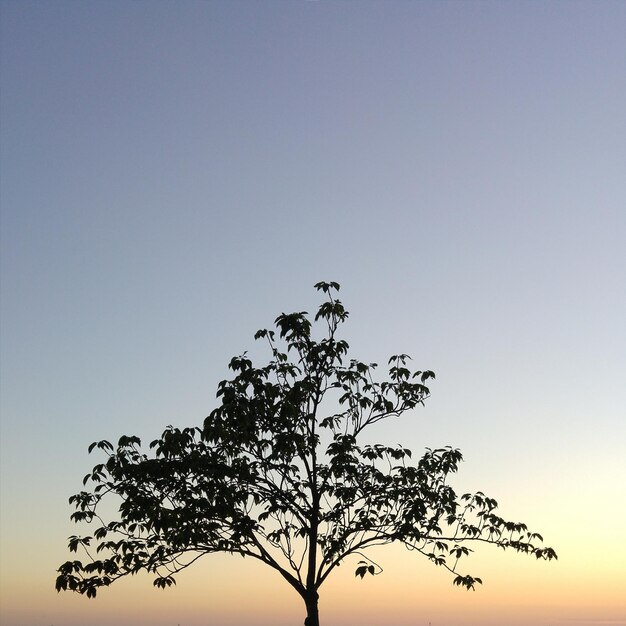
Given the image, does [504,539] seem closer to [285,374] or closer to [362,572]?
[362,572]

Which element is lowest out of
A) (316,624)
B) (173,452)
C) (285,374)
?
(316,624)

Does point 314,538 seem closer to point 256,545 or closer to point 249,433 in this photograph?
point 256,545

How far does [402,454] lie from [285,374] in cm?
348

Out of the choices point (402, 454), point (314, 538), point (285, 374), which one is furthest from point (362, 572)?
point (285, 374)

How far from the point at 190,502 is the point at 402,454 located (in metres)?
5.25

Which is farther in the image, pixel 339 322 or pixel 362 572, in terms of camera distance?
pixel 339 322

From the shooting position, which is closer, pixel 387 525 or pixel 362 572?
pixel 362 572

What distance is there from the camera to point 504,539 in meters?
21.5

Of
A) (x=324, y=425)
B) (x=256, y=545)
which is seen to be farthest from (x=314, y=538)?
(x=324, y=425)

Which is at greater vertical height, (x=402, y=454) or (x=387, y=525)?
(x=402, y=454)

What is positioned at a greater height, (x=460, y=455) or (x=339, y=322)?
(x=339, y=322)

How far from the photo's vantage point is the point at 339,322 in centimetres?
2227

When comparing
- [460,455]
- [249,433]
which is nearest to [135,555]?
[249,433]

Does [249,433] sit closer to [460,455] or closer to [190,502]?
[190,502]
